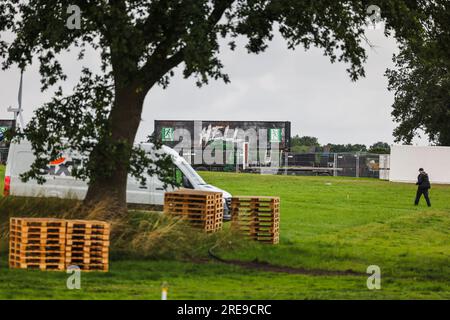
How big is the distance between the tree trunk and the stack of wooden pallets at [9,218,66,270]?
11.3ft

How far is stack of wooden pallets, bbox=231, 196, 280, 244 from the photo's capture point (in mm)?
23609

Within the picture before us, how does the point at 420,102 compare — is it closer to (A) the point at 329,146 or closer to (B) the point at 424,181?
(A) the point at 329,146

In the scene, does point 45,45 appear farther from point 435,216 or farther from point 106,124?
point 435,216

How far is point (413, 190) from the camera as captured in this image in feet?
180

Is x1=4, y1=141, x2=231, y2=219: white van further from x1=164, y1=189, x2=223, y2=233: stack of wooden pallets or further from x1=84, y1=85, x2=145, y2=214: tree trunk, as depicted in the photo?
x1=84, y1=85, x2=145, y2=214: tree trunk

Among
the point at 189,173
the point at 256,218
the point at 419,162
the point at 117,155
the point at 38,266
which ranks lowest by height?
the point at 38,266

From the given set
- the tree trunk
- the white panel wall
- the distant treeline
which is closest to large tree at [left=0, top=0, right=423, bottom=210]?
the tree trunk

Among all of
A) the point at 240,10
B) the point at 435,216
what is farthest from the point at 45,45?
the point at 435,216

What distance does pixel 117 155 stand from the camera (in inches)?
799

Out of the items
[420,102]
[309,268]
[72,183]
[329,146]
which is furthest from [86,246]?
[329,146]

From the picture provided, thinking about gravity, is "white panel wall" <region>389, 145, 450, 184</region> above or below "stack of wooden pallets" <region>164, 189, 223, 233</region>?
above

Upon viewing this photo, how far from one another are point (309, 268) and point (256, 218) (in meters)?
4.35

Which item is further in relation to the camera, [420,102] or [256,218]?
[420,102]
